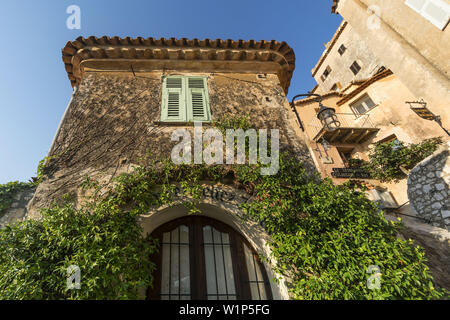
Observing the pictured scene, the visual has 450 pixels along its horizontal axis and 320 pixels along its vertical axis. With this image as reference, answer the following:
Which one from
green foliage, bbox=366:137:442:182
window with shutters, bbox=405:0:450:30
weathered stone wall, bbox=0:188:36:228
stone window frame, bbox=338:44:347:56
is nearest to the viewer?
weathered stone wall, bbox=0:188:36:228

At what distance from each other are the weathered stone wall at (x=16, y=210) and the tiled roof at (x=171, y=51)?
333cm

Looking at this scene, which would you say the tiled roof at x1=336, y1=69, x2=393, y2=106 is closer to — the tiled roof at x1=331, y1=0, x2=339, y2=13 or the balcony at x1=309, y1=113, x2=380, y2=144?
the balcony at x1=309, y1=113, x2=380, y2=144

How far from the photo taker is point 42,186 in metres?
3.45

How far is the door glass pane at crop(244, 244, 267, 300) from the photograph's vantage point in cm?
334

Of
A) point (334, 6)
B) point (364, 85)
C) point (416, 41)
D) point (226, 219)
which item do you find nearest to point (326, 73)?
point (364, 85)

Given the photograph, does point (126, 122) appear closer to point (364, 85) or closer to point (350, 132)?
point (350, 132)

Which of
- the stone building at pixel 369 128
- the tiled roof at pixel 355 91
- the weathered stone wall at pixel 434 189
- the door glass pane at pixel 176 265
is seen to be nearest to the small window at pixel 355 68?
the stone building at pixel 369 128

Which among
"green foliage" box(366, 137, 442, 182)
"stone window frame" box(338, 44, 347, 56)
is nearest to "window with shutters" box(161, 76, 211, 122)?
"green foliage" box(366, 137, 442, 182)

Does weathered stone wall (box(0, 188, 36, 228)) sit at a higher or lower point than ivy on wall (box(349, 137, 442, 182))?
lower

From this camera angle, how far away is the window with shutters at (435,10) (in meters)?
4.72

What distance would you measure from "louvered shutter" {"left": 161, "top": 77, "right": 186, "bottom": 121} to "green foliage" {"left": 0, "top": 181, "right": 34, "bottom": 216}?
9.27 ft

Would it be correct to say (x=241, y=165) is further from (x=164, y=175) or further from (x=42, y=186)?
(x=42, y=186)

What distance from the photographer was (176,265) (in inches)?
135

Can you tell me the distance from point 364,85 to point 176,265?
17.2m
